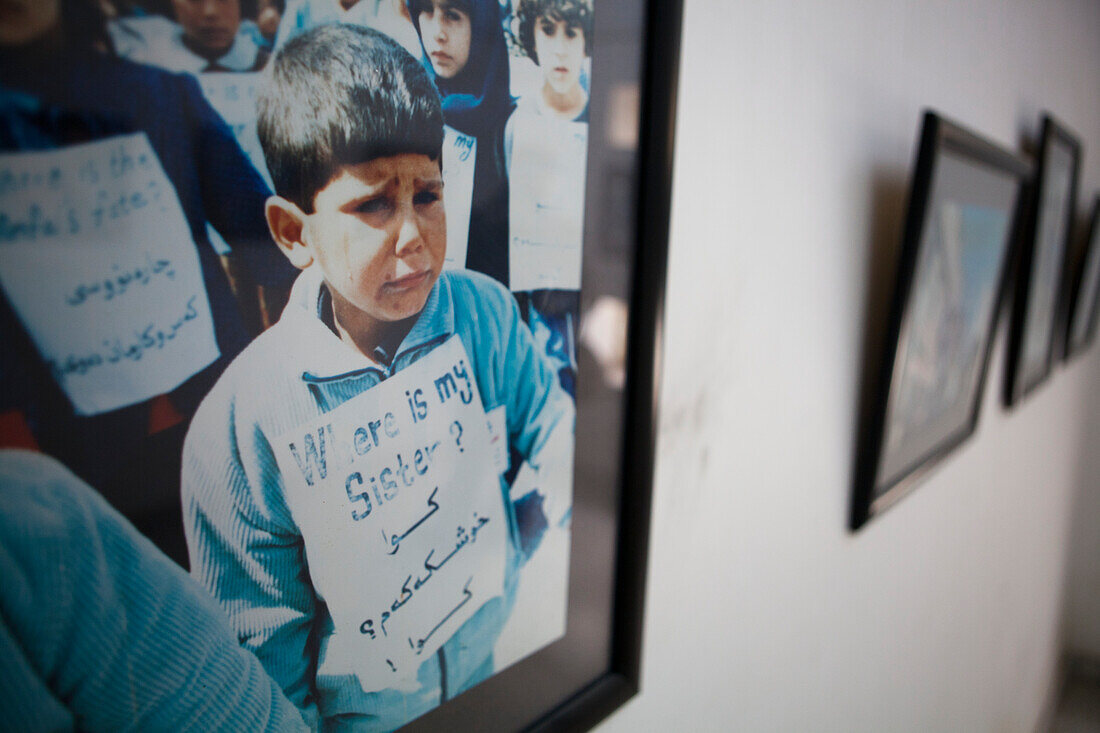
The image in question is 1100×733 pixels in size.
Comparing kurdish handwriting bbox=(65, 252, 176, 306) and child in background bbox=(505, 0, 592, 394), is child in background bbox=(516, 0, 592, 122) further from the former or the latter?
kurdish handwriting bbox=(65, 252, 176, 306)

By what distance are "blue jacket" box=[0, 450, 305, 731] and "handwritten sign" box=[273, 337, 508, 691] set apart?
5cm

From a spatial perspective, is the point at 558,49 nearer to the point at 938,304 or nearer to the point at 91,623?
the point at 91,623

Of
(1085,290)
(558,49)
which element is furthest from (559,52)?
(1085,290)

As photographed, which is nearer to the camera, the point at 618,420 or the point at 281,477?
the point at 281,477

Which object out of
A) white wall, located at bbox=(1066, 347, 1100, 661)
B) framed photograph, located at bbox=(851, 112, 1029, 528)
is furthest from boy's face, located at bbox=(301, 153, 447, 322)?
white wall, located at bbox=(1066, 347, 1100, 661)

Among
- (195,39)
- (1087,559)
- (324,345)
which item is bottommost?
(1087,559)

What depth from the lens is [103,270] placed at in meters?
0.20

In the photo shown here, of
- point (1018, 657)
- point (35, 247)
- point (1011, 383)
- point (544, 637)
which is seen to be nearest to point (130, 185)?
point (35, 247)

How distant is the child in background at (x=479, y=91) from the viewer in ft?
0.91

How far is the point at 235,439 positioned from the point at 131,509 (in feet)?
0.13

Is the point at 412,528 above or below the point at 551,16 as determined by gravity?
below

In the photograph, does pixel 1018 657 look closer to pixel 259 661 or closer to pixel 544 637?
pixel 544 637

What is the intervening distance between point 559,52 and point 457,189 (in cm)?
10

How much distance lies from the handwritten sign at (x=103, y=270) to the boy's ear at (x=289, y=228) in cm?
3
